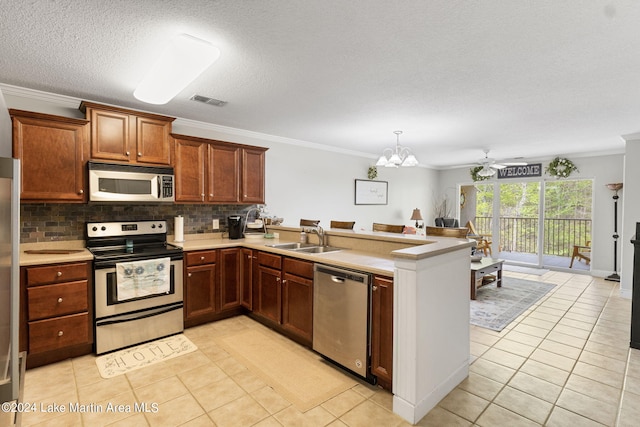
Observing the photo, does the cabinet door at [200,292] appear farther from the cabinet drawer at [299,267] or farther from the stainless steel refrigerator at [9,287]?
the stainless steel refrigerator at [9,287]

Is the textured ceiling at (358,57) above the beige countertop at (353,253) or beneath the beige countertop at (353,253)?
above

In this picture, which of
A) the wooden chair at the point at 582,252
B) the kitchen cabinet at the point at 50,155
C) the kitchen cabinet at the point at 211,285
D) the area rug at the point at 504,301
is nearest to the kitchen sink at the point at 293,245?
the kitchen cabinet at the point at 211,285

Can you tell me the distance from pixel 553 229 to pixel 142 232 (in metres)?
7.87

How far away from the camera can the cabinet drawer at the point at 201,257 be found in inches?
132

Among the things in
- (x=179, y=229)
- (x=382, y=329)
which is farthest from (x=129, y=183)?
(x=382, y=329)

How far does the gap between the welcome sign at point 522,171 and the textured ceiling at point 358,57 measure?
9.25 feet

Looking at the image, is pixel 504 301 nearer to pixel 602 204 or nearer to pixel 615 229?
pixel 615 229

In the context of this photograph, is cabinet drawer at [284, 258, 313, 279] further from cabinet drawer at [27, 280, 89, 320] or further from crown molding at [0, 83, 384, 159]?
crown molding at [0, 83, 384, 159]

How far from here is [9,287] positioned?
97 cm

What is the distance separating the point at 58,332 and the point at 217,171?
2.18 m

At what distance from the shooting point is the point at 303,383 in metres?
2.39

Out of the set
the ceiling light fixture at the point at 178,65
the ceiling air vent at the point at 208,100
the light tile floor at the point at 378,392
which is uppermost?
the ceiling air vent at the point at 208,100

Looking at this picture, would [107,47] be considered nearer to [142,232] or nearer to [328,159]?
[142,232]

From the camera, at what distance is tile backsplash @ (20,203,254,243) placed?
3.01 meters
